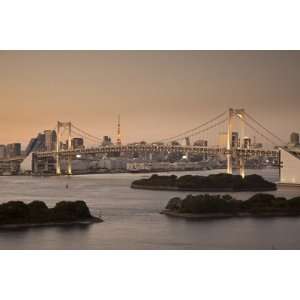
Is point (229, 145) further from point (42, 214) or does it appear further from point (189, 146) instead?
point (42, 214)

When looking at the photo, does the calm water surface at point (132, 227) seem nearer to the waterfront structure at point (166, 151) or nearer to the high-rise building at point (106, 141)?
the waterfront structure at point (166, 151)

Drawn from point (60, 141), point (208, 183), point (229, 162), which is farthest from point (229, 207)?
point (60, 141)

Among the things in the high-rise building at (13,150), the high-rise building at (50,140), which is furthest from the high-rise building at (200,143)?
the high-rise building at (13,150)
